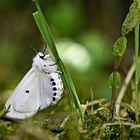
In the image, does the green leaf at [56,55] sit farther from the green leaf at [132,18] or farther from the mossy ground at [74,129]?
the green leaf at [132,18]

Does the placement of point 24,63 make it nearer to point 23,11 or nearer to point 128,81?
point 23,11

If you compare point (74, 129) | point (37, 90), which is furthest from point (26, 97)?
point (74, 129)

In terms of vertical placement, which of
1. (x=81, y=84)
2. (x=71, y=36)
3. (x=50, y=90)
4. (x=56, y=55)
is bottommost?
(x=71, y=36)

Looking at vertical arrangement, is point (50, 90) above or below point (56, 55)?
below

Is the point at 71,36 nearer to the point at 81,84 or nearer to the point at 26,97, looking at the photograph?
the point at 81,84

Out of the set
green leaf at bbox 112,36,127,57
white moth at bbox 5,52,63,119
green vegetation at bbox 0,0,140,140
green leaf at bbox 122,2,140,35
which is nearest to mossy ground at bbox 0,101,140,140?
green vegetation at bbox 0,0,140,140

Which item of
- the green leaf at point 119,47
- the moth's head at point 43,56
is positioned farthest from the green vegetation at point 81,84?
the moth's head at point 43,56

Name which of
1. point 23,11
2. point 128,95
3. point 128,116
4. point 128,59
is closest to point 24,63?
point 23,11
